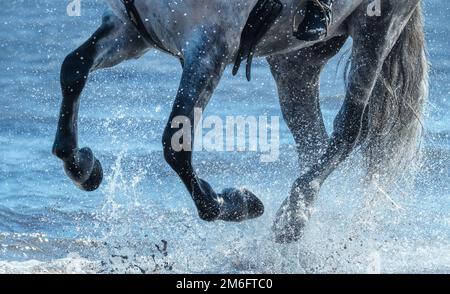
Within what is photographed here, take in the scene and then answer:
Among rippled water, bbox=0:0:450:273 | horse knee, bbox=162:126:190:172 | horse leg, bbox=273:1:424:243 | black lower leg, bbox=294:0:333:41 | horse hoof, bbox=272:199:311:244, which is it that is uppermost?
black lower leg, bbox=294:0:333:41

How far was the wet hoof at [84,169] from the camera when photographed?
4559mm

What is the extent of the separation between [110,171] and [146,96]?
1.98 m

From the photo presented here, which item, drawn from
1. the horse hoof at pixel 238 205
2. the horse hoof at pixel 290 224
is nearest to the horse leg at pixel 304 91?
the horse hoof at pixel 290 224

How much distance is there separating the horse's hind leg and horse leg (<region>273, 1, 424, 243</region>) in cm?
101

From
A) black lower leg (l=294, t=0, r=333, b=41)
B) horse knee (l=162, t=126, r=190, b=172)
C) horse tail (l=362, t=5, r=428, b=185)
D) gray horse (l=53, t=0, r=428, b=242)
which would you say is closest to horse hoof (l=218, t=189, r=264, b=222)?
gray horse (l=53, t=0, r=428, b=242)

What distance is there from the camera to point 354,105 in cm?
545

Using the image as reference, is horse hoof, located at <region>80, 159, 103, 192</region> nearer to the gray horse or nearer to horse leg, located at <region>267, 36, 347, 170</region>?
the gray horse

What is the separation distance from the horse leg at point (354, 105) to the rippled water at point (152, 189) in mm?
161

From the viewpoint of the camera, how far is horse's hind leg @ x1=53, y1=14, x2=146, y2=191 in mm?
4547

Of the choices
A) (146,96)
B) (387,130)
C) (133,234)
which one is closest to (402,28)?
(387,130)

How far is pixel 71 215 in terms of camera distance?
6.45 m

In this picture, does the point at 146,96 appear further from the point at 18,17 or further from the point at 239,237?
the point at 239,237
